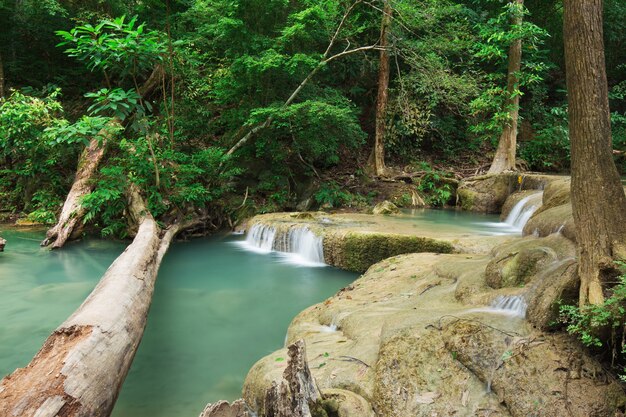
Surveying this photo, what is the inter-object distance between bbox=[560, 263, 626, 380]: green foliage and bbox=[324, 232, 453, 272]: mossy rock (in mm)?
4751

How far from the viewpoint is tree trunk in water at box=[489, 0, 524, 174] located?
521 inches

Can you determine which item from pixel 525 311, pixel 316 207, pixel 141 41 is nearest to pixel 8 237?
pixel 141 41

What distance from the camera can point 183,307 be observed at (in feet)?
22.3

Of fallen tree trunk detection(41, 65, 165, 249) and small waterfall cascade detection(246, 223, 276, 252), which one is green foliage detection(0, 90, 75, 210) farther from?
small waterfall cascade detection(246, 223, 276, 252)

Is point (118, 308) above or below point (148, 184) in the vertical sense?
below

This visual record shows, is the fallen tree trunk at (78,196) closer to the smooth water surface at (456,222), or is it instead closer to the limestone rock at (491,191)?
the smooth water surface at (456,222)

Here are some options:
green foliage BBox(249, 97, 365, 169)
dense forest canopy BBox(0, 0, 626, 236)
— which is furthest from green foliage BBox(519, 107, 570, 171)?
green foliage BBox(249, 97, 365, 169)

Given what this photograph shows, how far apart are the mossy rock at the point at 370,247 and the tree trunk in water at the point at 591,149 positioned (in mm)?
4646

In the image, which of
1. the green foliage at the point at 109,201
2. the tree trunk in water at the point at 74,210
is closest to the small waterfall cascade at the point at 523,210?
the green foliage at the point at 109,201

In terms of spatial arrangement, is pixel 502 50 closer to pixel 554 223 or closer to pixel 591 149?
pixel 554 223

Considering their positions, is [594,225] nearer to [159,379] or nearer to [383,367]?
[383,367]

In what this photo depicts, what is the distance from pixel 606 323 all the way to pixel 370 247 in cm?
534

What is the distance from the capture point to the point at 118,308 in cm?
365

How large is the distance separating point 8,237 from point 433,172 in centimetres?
1234
